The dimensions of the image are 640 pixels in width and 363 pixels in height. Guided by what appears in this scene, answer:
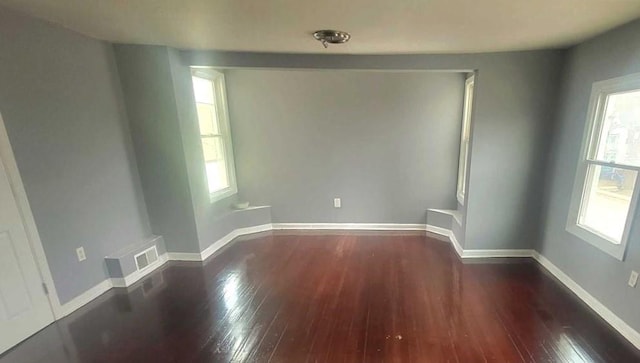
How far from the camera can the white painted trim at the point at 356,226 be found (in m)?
4.11

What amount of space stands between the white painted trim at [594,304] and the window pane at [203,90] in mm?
4316

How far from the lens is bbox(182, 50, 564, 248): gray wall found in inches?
109

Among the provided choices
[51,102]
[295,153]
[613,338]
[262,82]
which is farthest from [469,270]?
[51,102]

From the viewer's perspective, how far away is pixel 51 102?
223 cm

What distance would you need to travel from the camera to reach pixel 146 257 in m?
3.03

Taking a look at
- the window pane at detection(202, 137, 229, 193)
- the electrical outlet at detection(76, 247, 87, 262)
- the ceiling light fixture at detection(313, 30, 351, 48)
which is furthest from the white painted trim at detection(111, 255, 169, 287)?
the ceiling light fixture at detection(313, 30, 351, 48)

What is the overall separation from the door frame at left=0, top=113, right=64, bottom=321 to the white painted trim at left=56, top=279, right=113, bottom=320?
0.10 ft

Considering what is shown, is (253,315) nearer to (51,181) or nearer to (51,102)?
(51,181)

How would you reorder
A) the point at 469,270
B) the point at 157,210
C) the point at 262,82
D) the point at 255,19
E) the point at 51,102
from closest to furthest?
the point at 255,19, the point at 51,102, the point at 469,270, the point at 157,210, the point at 262,82

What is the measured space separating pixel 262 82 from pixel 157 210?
2076 mm

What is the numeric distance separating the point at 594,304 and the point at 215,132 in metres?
4.29

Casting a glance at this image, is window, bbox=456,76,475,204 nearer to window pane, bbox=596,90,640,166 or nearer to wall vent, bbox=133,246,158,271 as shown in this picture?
window pane, bbox=596,90,640,166

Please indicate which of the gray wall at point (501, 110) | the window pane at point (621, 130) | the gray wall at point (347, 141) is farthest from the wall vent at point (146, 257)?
the window pane at point (621, 130)

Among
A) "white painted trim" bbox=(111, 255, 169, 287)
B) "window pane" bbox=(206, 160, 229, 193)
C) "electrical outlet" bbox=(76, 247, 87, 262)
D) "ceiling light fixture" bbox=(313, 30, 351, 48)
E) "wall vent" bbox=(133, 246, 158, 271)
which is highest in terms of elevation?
"ceiling light fixture" bbox=(313, 30, 351, 48)
